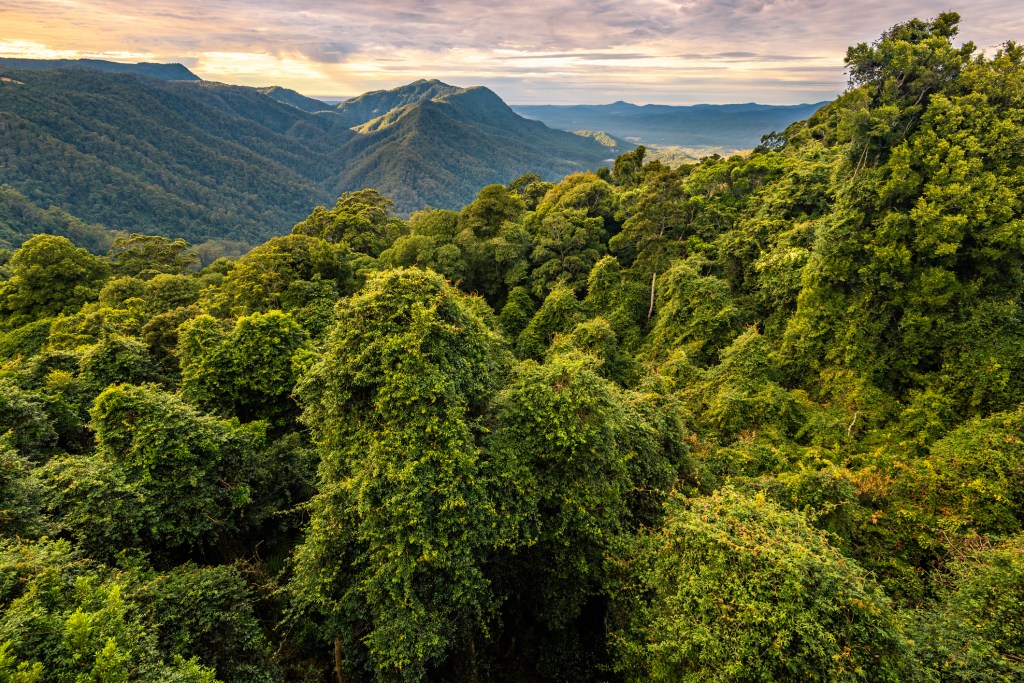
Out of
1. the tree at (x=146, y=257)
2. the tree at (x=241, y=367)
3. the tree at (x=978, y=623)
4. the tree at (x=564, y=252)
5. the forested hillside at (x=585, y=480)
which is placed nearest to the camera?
the tree at (x=978, y=623)

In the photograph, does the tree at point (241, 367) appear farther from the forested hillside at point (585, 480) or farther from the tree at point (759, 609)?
the tree at point (759, 609)

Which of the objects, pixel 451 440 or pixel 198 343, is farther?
pixel 198 343

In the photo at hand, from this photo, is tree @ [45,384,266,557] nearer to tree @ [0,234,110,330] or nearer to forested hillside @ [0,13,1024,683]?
forested hillside @ [0,13,1024,683]

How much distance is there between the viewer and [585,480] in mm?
11695

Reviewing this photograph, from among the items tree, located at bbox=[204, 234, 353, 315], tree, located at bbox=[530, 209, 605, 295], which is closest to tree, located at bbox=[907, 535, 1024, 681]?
tree, located at bbox=[530, 209, 605, 295]

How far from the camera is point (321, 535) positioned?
422 inches

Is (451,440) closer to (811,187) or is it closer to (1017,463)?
(1017,463)

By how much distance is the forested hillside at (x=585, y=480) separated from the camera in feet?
26.2

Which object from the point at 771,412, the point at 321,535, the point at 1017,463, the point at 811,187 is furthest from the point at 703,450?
the point at 811,187

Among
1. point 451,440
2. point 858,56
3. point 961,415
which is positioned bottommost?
point 961,415

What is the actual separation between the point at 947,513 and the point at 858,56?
17.7m

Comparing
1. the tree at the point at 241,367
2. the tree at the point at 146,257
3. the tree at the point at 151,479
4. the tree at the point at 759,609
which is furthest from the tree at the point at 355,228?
the tree at the point at 759,609

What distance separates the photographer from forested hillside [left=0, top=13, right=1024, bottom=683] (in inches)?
314

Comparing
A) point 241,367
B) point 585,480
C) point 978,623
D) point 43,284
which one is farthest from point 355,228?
point 978,623
